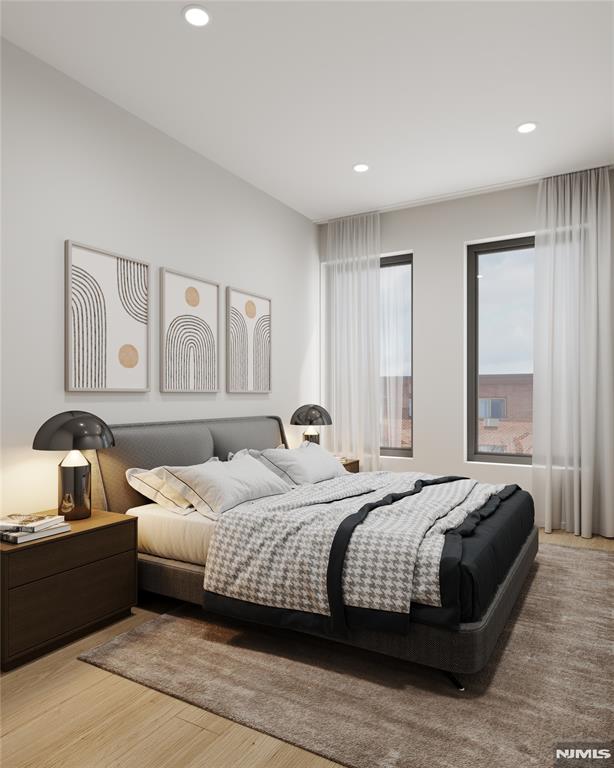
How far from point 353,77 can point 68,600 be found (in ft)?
9.87

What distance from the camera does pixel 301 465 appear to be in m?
3.69

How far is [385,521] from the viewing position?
96.3 inches

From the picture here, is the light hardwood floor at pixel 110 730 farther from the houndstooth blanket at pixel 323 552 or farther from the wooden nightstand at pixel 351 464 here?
the wooden nightstand at pixel 351 464

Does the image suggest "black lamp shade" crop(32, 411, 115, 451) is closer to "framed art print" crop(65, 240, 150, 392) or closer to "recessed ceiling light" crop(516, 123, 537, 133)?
"framed art print" crop(65, 240, 150, 392)

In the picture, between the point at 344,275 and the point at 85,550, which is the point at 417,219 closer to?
the point at 344,275

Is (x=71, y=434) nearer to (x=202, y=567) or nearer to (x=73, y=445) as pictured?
(x=73, y=445)

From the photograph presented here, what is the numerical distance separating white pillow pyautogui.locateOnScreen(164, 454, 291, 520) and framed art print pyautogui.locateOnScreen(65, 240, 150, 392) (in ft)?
2.27

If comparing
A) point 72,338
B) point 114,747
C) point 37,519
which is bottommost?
point 114,747

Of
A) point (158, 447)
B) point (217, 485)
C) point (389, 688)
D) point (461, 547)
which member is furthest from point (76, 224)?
point (389, 688)

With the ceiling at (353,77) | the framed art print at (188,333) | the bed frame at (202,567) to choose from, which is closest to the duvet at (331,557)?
the bed frame at (202,567)

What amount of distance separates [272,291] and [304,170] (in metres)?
1.04

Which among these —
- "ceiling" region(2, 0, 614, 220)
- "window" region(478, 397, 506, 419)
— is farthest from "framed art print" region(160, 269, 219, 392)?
"window" region(478, 397, 506, 419)

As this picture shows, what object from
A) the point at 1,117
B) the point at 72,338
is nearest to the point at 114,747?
the point at 72,338

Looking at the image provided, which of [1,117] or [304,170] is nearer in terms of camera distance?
[1,117]
